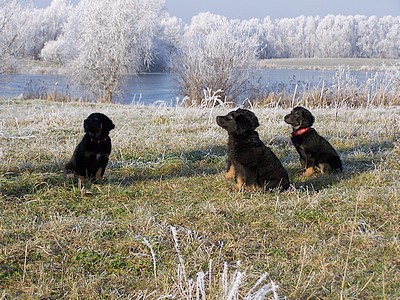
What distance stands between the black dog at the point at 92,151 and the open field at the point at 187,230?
210 millimetres

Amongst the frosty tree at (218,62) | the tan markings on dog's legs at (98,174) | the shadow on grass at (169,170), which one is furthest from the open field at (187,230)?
the frosty tree at (218,62)

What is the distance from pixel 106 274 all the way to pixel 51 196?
2110mm

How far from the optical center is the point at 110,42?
102 ft

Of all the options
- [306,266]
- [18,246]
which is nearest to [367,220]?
[306,266]

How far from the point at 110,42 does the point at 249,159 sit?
27.0 meters

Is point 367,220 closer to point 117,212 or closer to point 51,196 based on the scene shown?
point 117,212

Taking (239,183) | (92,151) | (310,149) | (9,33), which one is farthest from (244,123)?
(9,33)

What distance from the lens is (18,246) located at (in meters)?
3.98

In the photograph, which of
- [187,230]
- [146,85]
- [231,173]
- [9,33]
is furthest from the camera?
[146,85]

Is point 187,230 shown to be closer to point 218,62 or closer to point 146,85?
point 218,62

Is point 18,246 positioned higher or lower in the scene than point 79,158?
lower

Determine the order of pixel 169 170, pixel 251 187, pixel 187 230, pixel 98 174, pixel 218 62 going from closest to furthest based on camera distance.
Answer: pixel 187 230, pixel 251 187, pixel 98 174, pixel 169 170, pixel 218 62

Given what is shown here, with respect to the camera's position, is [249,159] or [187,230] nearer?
[187,230]

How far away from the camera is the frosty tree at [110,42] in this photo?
3088cm
